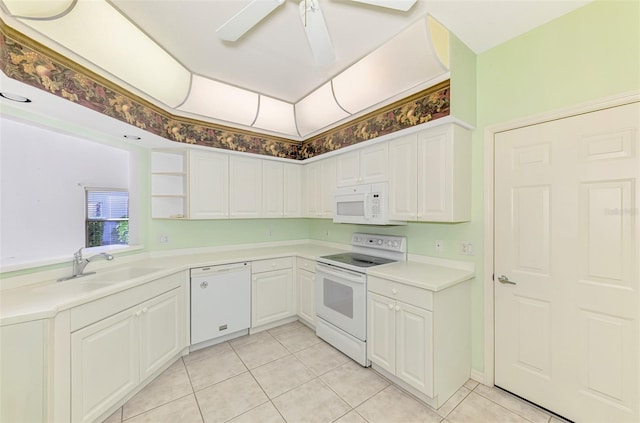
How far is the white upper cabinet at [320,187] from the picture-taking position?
10.9 feet

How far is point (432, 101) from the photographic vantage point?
209 cm

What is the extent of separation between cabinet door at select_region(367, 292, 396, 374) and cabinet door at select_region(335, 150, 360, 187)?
1.34 m

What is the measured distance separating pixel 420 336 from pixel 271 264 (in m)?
1.89

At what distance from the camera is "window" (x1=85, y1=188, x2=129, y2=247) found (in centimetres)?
306

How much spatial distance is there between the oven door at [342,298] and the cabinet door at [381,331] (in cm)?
7

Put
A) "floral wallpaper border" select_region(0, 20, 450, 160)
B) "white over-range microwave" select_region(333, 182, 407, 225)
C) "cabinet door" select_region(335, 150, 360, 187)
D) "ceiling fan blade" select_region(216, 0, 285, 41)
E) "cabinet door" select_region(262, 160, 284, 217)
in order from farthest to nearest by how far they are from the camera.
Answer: "cabinet door" select_region(262, 160, 284, 217), "cabinet door" select_region(335, 150, 360, 187), "white over-range microwave" select_region(333, 182, 407, 225), "floral wallpaper border" select_region(0, 20, 450, 160), "ceiling fan blade" select_region(216, 0, 285, 41)

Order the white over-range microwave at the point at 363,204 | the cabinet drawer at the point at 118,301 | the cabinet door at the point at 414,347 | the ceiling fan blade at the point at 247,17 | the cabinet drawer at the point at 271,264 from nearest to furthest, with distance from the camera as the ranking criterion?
the ceiling fan blade at the point at 247,17 < the cabinet drawer at the point at 118,301 < the cabinet door at the point at 414,347 < the white over-range microwave at the point at 363,204 < the cabinet drawer at the point at 271,264

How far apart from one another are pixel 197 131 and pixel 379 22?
2240mm

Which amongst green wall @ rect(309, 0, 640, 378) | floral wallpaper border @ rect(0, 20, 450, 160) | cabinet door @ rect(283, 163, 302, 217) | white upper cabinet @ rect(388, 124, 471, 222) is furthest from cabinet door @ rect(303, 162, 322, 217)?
green wall @ rect(309, 0, 640, 378)

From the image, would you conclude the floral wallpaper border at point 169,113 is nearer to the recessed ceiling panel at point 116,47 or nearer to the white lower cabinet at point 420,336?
the recessed ceiling panel at point 116,47

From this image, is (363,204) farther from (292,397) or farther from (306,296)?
(292,397)

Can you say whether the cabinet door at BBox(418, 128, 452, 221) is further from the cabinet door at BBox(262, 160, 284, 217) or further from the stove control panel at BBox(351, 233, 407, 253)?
the cabinet door at BBox(262, 160, 284, 217)

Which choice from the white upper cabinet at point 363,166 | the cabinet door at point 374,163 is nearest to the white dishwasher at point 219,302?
the white upper cabinet at point 363,166

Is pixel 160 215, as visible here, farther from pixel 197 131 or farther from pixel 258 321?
pixel 258 321
